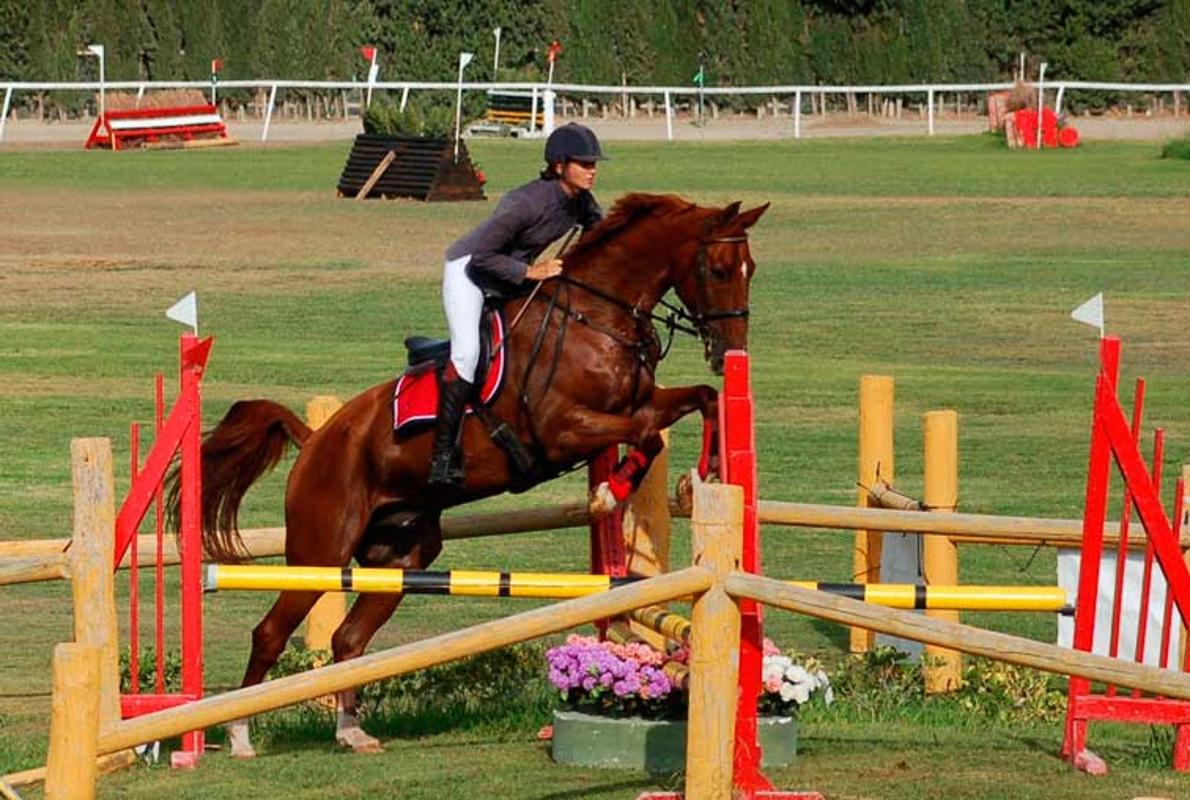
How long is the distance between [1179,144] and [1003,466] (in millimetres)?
29754

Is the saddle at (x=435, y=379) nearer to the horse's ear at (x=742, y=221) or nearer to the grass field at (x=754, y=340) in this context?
the horse's ear at (x=742, y=221)

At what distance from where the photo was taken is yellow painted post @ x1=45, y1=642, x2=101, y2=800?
511 centimetres

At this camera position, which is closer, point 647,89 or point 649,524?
point 649,524

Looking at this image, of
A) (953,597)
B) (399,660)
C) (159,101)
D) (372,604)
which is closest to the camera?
(399,660)

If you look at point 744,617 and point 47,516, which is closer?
point 744,617

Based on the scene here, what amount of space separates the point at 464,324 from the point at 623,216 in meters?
0.76

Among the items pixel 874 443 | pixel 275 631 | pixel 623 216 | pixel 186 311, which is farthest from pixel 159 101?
pixel 186 311

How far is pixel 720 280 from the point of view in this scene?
933 centimetres

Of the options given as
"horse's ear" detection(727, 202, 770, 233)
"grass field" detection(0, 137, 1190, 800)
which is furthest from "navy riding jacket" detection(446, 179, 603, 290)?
"grass field" detection(0, 137, 1190, 800)

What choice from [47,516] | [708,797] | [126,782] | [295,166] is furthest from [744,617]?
[295,166]

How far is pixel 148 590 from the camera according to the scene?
12.6 m

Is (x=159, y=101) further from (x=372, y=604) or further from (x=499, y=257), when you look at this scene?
(x=372, y=604)

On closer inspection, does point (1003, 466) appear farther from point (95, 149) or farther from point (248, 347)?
point (95, 149)

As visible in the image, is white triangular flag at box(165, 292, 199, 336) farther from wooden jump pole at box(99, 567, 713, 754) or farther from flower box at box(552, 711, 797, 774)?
wooden jump pole at box(99, 567, 713, 754)
